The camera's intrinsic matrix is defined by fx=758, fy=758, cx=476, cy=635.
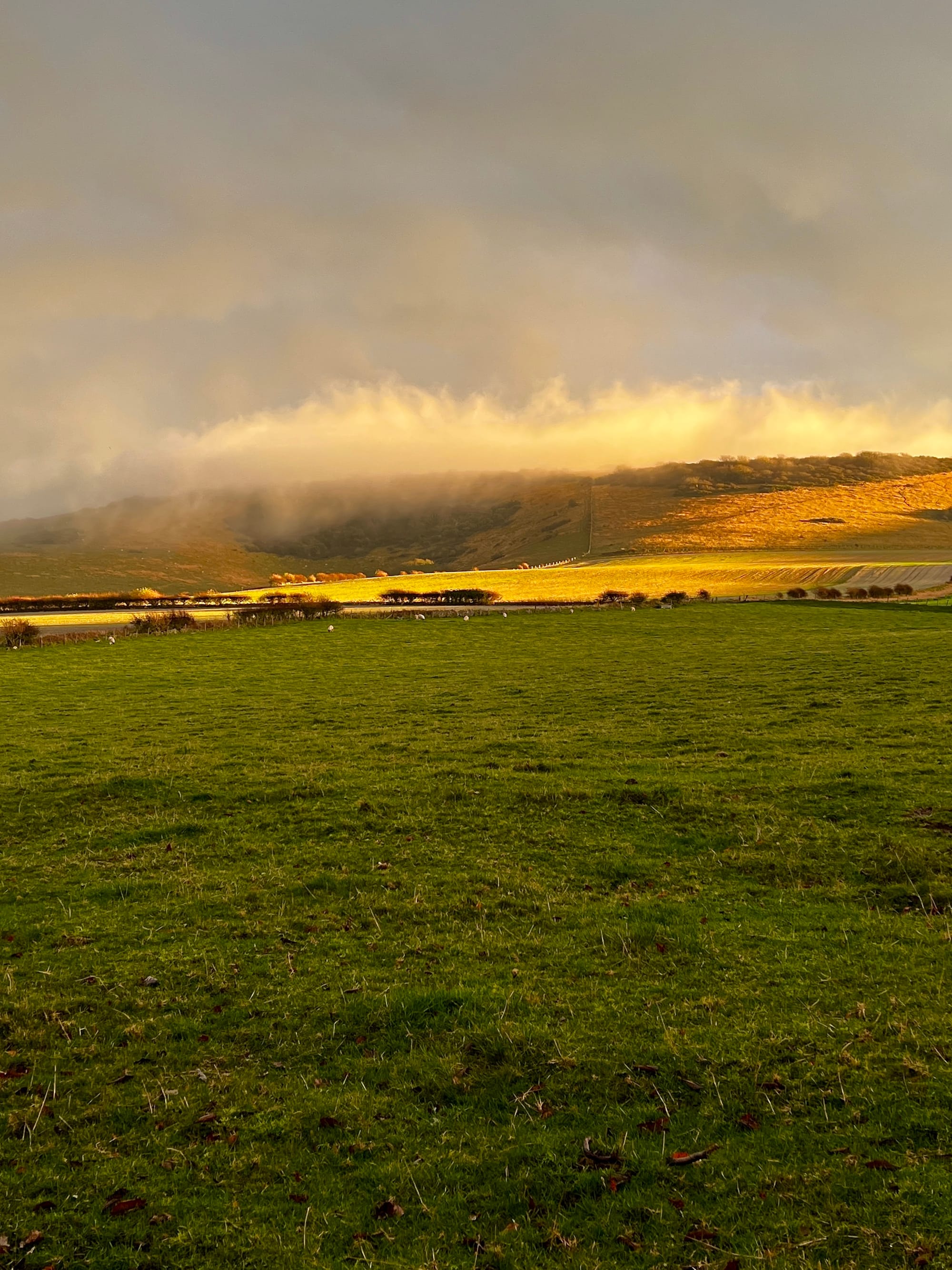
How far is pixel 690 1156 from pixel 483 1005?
116 inches

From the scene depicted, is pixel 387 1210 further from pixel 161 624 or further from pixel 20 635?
pixel 161 624

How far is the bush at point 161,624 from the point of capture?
6562 cm

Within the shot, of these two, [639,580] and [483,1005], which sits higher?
[639,580]

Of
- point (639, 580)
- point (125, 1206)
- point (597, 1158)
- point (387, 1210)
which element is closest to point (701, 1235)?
point (597, 1158)

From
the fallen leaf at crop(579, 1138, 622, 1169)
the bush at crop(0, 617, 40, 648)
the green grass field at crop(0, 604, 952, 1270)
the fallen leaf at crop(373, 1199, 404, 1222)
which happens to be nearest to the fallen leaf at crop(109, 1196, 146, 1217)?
the green grass field at crop(0, 604, 952, 1270)

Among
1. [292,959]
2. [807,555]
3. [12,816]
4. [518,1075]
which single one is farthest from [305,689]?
[807,555]

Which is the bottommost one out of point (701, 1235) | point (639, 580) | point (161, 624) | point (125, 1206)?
point (701, 1235)

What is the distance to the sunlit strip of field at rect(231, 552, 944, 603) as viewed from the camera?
116625 mm

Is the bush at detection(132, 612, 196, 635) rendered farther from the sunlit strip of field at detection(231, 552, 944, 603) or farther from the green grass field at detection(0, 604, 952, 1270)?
the green grass field at detection(0, 604, 952, 1270)

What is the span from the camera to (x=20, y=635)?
59438mm

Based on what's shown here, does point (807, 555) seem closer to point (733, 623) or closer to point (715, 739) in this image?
point (733, 623)

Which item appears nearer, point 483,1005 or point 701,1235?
point 701,1235

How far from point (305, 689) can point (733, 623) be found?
39549 mm

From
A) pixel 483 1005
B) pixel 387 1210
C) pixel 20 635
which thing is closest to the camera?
pixel 387 1210
